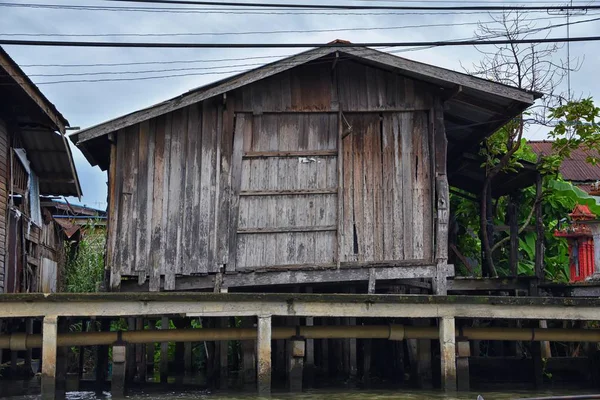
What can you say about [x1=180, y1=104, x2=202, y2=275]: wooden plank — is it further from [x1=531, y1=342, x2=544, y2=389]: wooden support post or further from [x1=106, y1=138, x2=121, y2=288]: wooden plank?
[x1=531, y1=342, x2=544, y2=389]: wooden support post

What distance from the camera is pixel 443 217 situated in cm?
1377

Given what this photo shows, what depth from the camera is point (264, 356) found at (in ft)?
40.2

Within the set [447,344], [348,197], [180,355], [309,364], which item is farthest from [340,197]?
[180,355]

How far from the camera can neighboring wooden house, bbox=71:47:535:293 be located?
1346cm

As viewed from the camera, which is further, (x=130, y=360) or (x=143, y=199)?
(x=130, y=360)

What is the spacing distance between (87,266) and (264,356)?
11.3 m

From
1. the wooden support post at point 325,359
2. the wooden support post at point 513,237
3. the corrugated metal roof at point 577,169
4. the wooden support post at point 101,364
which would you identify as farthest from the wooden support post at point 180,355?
the corrugated metal roof at point 577,169

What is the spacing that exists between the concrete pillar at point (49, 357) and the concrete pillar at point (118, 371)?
937 millimetres

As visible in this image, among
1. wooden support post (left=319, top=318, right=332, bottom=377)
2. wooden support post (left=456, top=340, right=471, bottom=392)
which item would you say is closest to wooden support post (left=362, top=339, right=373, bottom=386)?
wooden support post (left=319, top=318, right=332, bottom=377)

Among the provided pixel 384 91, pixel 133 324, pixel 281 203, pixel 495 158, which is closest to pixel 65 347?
pixel 133 324

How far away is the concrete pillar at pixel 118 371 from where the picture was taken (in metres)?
12.5

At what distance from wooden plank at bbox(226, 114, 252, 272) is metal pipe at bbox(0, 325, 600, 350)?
110 centimetres

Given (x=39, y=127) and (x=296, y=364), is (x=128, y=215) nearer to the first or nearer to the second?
(x=296, y=364)

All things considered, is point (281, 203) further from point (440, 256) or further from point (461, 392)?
point (461, 392)
